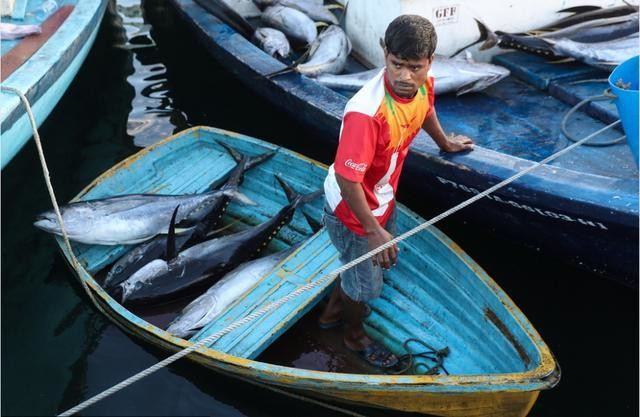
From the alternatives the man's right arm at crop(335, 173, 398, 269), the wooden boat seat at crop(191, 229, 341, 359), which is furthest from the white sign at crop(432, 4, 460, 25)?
the man's right arm at crop(335, 173, 398, 269)

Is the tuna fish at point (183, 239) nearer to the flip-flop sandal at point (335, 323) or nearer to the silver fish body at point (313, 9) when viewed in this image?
the flip-flop sandal at point (335, 323)

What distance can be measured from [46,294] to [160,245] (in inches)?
40.1

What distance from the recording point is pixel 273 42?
6652 mm

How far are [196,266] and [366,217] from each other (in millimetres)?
1901

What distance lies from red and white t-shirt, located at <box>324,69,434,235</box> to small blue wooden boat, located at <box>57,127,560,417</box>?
2.87 ft

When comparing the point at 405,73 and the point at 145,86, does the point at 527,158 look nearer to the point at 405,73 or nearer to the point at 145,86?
the point at 405,73

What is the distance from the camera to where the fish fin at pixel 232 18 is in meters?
6.87

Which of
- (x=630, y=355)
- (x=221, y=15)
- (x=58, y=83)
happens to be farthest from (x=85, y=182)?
(x=630, y=355)

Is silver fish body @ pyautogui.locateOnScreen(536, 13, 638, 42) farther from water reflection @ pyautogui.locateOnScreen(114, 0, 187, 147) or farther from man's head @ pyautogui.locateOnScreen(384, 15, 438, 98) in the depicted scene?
water reflection @ pyautogui.locateOnScreen(114, 0, 187, 147)

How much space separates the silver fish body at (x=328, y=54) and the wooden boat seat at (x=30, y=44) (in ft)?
8.37

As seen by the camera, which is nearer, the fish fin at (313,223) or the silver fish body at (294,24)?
the fish fin at (313,223)

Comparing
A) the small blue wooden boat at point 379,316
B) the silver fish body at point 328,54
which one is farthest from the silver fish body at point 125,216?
the silver fish body at point 328,54

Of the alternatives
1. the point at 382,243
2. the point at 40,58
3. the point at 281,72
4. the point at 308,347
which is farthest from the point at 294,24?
the point at 382,243

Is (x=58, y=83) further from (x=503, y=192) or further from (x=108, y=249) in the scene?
(x=503, y=192)
